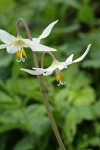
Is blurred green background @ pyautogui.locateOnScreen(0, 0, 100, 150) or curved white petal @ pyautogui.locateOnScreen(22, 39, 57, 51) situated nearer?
curved white petal @ pyautogui.locateOnScreen(22, 39, 57, 51)

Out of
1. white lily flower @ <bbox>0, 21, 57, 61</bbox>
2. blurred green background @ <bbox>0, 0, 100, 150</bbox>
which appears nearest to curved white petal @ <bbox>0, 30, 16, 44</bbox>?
white lily flower @ <bbox>0, 21, 57, 61</bbox>

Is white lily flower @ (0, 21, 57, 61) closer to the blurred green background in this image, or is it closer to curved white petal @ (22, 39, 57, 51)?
curved white petal @ (22, 39, 57, 51)

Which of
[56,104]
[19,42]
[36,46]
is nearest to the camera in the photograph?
[36,46]

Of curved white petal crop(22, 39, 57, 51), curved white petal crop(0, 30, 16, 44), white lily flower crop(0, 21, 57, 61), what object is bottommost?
curved white petal crop(22, 39, 57, 51)

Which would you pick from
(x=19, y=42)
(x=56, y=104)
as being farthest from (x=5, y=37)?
(x=56, y=104)

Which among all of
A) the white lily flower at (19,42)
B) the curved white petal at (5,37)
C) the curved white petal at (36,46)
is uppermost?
the curved white petal at (5,37)

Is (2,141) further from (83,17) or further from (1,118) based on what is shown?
(83,17)

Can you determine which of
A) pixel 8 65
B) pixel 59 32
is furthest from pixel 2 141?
pixel 59 32

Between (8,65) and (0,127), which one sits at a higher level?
(8,65)

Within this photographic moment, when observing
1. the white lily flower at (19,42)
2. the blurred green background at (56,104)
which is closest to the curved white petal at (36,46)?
the white lily flower at (19,42)

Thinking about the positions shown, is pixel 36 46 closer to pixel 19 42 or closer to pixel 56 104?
pixel 19 42

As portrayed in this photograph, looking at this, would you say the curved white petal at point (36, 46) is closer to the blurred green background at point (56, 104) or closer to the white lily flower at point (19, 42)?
the white lily flower at point (19, 42)
